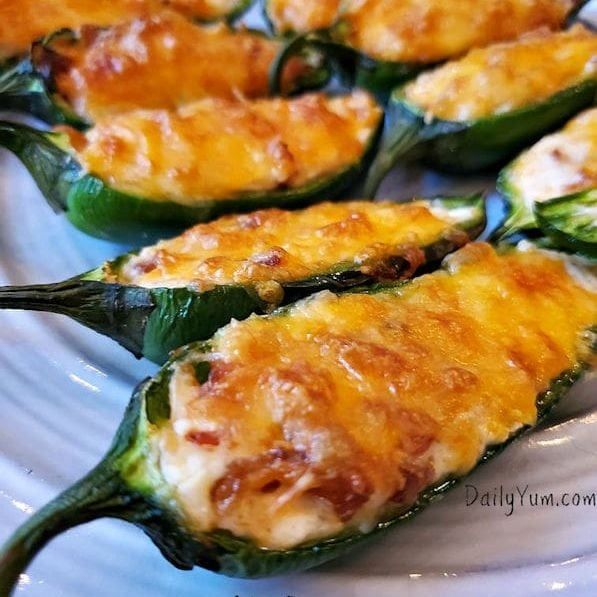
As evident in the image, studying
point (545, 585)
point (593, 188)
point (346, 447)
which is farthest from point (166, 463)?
point (593, 188)

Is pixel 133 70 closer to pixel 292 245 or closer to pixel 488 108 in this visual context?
pixel 292 245

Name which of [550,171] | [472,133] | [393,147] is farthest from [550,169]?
[393,147]

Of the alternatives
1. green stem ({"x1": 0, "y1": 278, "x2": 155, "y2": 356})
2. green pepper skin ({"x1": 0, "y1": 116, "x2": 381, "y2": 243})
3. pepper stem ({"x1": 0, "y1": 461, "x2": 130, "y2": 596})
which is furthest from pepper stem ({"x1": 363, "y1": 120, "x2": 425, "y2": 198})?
pepper stem ({"x1": 0, "y1": 461, "x2": 130, "y2": 596})

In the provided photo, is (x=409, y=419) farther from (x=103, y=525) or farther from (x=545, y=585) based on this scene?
(x=103, y=525)

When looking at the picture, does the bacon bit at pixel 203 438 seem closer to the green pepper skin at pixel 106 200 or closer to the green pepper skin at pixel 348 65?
the green pepper skin at pixel 106 200

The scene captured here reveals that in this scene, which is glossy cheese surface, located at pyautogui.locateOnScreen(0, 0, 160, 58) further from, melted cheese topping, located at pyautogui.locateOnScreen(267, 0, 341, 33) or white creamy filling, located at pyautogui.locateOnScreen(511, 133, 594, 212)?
white creamy filling, located at pyautogui.locateOnScreen(511, 133, 594, 212)

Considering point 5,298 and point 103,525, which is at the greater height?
point 5,298

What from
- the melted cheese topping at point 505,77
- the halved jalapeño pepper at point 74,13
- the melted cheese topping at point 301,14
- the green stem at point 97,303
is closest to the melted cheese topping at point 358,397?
the green stem at point 97,303
